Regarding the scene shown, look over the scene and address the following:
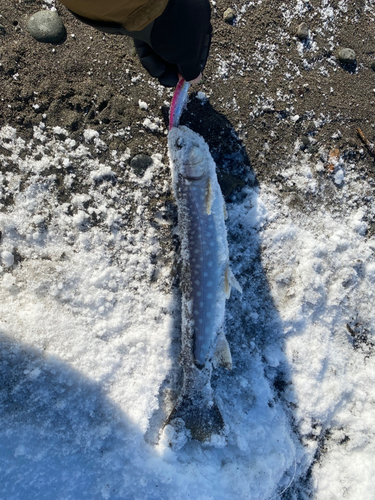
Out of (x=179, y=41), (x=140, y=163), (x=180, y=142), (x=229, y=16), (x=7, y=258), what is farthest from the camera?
(x=229, y=16)

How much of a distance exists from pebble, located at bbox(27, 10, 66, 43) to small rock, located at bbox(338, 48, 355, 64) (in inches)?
119

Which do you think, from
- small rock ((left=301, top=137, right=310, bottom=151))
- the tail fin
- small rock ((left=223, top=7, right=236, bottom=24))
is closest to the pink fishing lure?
small rock ((left=223, top=7, right=236, bottom=24))

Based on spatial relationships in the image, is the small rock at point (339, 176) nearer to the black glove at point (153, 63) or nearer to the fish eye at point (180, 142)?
the fish eye at point (180, 142)

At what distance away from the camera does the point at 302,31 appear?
147 inches

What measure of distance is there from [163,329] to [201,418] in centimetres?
91

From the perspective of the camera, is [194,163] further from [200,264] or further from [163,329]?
[163,329]

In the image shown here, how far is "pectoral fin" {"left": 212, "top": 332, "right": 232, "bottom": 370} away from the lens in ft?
10.7

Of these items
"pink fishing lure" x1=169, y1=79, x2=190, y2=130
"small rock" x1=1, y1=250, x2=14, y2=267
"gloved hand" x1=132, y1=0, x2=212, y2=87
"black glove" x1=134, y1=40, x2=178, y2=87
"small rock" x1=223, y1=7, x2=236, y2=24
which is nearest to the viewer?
"gloved hand" x1=132, y1=0, x2=212, y2=87

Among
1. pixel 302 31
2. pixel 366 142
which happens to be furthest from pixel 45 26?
pixel 366 142

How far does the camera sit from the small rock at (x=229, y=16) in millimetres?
3660

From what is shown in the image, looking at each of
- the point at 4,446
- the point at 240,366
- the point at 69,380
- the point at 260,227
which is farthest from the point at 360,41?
the point at 4,446

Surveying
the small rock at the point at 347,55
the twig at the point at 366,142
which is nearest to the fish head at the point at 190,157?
the twig at the point at 366,142

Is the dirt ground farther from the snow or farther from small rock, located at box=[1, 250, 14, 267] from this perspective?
small rock, located at box=[1, 250, 14, 267]

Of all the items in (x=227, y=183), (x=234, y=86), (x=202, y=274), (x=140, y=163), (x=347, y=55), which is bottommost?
(x=202, y=274)
